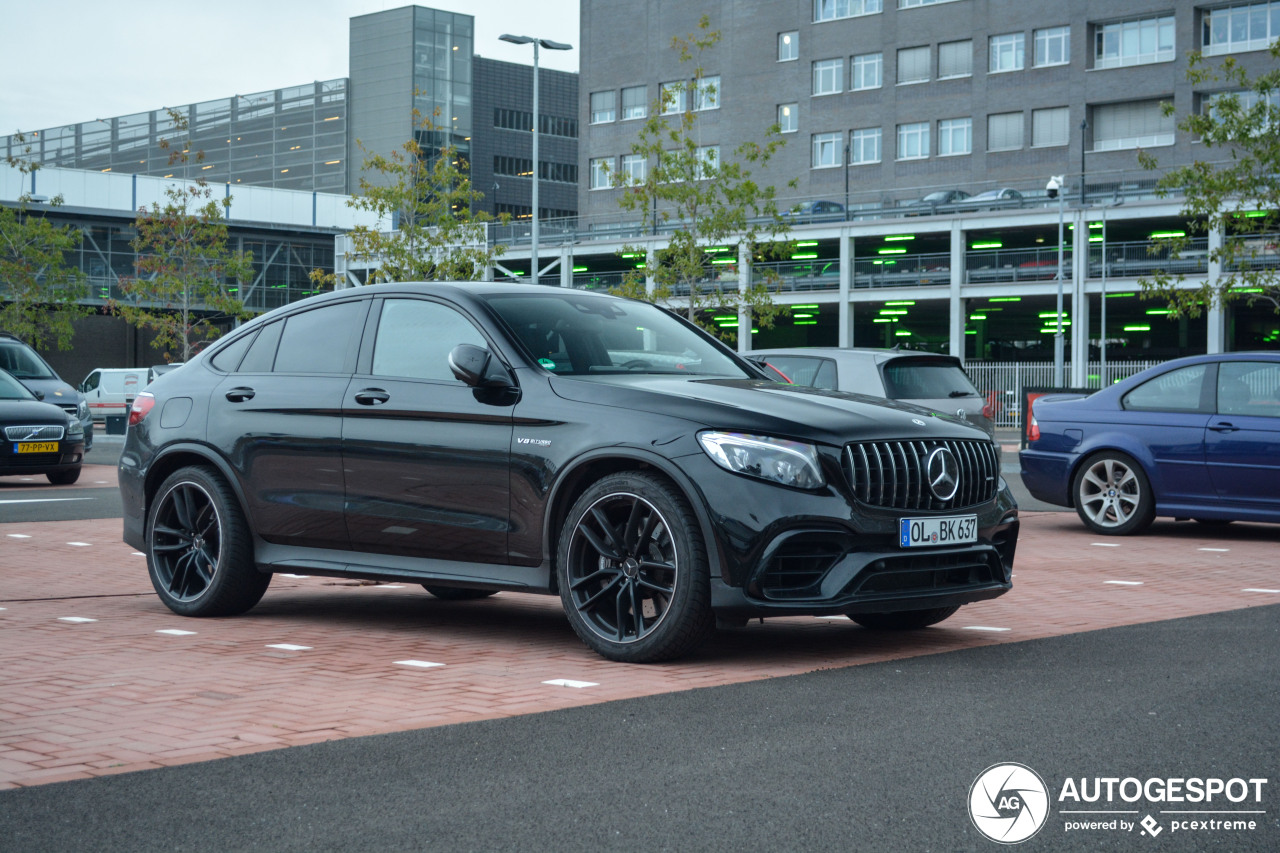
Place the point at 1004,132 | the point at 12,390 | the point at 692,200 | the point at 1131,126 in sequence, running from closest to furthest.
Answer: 1. the point at 12,390
2. the point at 692,200
3. the point at 1131,126
4. the point at 1004,132

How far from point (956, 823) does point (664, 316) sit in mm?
4330

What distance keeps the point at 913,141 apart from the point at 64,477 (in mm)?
49123

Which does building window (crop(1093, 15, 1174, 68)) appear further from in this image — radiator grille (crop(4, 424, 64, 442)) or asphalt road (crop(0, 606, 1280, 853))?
asphalt road (crop(0, 606, 1280, 853))

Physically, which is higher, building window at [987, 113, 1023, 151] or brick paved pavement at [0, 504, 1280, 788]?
building window at [987, 113, 1023, 151]

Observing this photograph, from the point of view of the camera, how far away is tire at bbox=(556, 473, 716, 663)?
18.9 ft

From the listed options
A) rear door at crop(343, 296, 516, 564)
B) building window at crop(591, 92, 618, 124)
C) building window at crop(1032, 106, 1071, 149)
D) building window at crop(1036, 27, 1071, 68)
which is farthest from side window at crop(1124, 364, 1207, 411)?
building window at crop(591, 92, 618, 124)

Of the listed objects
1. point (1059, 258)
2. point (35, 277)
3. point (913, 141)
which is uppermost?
point (913, 141)

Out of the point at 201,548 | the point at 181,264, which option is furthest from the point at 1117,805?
the point at 181,264

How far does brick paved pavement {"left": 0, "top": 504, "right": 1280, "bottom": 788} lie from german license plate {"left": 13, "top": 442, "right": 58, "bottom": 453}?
7142 millimetres

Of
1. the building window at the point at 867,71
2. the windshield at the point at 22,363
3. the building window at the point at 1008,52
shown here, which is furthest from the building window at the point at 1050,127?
the windshield at the point at 22,363

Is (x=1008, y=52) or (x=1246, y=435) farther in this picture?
(x=1008, y=52)

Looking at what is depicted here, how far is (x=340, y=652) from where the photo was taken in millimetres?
6469

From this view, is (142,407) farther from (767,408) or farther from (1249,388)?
(1249,388)

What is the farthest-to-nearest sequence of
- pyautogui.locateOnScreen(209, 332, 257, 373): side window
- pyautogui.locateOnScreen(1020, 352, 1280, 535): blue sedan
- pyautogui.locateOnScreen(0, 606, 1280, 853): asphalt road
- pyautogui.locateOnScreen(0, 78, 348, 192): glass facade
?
pyautogui.locateOnScreen(0, 78, 348, 192): glass facade < pyautogui.locateOnScreen(1020, 352, 1280, 535): blue sedan < pyautogui.locateOnScreen(209, 332, 257, 373): side window < pyautogui.locateOnScreen(0, 606, 1280, 853): asphalt road
